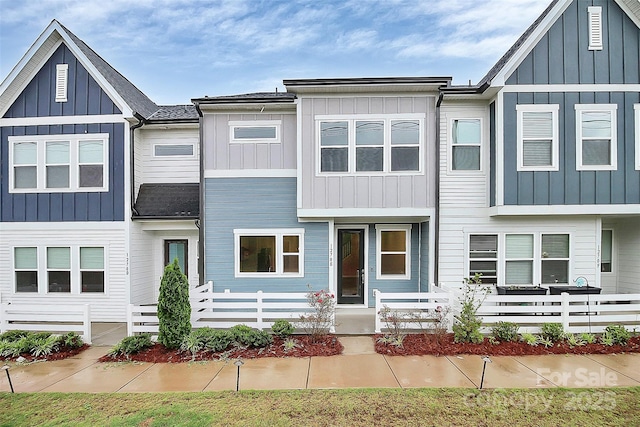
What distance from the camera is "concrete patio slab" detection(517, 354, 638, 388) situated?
18.3 feet

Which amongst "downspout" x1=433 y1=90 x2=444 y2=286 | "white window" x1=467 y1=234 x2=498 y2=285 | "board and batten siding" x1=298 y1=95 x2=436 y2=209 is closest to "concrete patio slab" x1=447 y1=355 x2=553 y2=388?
Answer: "downspout" x1=433 y1=90 x2=444 y2=286

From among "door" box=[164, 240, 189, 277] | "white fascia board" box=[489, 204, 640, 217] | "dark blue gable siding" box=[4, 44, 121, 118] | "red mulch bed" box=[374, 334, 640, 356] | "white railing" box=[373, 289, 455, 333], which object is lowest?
"red mulch bed" box=[374, 334, 640, 356]

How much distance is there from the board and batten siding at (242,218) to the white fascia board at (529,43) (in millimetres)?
6044

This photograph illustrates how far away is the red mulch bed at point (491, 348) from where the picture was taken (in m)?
6.95

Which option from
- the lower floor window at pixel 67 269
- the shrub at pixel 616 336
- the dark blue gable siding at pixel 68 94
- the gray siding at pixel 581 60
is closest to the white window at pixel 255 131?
the dark blue gable siding at pixel 68 94

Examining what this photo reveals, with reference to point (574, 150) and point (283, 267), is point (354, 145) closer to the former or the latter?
point (283, 267)

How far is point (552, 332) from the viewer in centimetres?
736

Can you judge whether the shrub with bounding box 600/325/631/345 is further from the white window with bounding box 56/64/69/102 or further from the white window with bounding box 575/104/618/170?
the white window with bounding box 56/64/69/102

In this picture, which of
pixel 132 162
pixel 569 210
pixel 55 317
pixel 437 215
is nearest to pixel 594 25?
pixel 569 210

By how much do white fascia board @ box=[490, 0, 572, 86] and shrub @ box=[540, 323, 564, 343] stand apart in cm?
591

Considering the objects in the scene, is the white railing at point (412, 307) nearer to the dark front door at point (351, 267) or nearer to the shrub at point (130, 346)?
the dark front door at point (351, 267)

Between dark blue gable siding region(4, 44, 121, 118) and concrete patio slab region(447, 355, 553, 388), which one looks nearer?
concrete patio slab region(447, 355, 553, 388)

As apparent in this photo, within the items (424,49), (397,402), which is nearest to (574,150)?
(397,402)

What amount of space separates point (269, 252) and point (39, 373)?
17.7 ft
